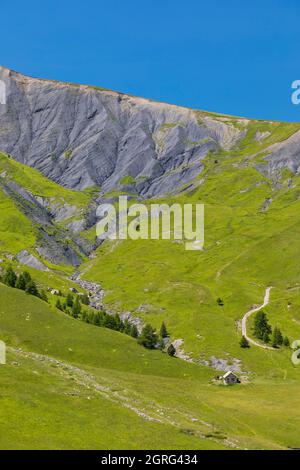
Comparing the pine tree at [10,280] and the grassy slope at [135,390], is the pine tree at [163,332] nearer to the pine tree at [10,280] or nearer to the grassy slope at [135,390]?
the grassy slope at [135,390]

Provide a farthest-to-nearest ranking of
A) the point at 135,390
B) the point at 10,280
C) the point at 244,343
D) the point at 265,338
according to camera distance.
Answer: the point at 265,338 → the point at 244,343 → the point at 10,280 → the point at 135,390

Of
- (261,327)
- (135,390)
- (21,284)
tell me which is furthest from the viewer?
(261,327)

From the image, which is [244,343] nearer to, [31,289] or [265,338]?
[265,338]

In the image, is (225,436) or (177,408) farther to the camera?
(177,408)

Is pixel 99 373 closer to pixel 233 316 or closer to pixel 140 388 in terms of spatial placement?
pixel 140 388

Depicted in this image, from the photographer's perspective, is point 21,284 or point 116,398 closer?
point 116,398

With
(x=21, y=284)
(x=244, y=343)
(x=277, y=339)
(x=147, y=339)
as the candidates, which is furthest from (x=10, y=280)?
(x=277, y=339)

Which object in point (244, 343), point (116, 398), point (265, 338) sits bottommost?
point (244, 343)

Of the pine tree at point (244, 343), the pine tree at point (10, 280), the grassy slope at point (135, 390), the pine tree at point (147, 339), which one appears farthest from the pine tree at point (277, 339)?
the pine tree at point (10, 280)

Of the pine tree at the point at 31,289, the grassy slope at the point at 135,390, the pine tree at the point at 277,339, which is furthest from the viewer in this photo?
the pine tree at the point at 277,339

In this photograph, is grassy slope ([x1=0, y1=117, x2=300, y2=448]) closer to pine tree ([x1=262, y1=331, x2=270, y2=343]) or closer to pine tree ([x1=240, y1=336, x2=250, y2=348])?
pine tree ([x1=240, y1=336, x2=250, y2=348])
